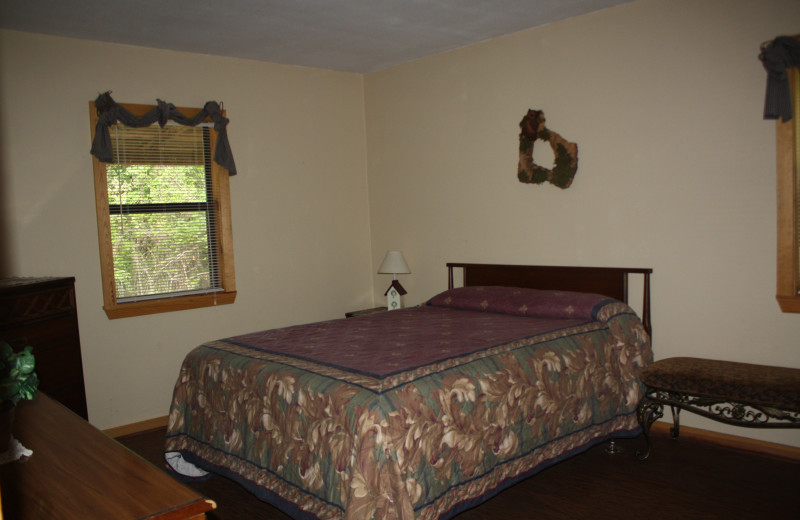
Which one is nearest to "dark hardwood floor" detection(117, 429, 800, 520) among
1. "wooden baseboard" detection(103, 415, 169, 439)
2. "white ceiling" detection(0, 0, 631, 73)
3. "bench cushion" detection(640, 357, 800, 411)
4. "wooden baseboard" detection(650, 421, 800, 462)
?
"wooden baseboard" detection(650, 421, 800, 462)

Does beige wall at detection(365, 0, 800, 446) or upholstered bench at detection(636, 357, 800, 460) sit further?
beige wall at detection(365, 0, 800, 446)

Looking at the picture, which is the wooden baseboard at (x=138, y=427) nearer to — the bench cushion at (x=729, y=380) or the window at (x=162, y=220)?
the window at (x=162, y=220)

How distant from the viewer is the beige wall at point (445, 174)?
3.27m

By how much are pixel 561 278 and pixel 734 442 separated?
1361mm

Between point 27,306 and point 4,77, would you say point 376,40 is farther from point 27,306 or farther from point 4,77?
point 27,306

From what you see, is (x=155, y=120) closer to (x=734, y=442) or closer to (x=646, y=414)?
(x=646, y=414)

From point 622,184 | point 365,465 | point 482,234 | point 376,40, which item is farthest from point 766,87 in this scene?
point 365,465

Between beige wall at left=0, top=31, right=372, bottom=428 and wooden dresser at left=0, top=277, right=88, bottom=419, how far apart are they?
0.68 meters

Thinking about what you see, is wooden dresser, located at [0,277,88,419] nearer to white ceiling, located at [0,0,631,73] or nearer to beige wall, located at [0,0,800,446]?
beige wall, located at [0,0,800,446]

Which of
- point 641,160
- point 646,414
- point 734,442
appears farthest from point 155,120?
point 734,442

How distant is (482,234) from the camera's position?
4.55 metres

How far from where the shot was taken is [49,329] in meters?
3.07

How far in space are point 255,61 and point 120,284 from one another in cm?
196

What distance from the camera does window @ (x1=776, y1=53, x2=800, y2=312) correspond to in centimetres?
305
